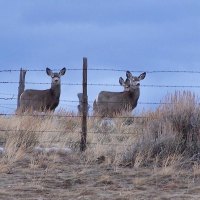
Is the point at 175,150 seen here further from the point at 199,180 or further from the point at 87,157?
the point at 199,180

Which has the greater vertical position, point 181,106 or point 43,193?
point 181,106

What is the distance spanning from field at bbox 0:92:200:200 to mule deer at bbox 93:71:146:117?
4.70 meters

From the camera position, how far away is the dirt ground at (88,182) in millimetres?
→ 7781

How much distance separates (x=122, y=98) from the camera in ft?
71.1

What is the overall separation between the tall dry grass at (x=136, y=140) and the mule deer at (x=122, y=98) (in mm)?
5452

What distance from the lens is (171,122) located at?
1213 centimetres

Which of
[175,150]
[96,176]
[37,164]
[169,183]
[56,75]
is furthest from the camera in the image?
[56,75]

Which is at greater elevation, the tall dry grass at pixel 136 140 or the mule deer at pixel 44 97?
the mule deer at pixel 44 97

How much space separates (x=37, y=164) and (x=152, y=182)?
2.23 meters

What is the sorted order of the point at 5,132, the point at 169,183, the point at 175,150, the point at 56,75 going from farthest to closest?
the point at 56,75, the point at 5,132, the point at 175,150, the point at 169,183

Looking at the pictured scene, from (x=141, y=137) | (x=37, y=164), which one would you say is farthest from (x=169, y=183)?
(x=141, y=137)

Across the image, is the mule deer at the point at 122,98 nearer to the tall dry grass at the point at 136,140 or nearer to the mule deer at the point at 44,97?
the mule deer at the point at 44,97

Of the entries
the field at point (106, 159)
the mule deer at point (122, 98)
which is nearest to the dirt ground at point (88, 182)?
the field at point (106, 159)

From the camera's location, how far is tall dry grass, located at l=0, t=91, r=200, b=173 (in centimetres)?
1091
